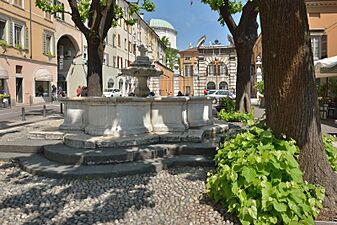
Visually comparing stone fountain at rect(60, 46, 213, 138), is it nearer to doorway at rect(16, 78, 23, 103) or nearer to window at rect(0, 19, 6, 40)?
window at rect(0, 19, 6, 40)

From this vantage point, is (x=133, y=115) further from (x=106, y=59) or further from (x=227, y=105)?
(x=106, y=59)

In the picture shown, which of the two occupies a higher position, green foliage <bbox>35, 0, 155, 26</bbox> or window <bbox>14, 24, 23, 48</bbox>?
window <bbox>14, 24, 23, 48</bbox>

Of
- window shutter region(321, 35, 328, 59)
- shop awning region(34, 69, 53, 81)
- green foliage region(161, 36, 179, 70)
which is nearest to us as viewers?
window shutter region(321, 35, 328, 59)

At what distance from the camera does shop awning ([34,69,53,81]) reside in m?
27.6

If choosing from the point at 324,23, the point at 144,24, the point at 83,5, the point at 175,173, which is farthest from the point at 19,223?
the point at 144,24

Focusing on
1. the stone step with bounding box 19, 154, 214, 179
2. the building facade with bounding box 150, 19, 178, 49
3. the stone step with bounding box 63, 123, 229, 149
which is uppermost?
the building facade with bounding box 150, 19, 178, 49

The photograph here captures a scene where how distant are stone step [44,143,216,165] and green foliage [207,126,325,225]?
213 cm

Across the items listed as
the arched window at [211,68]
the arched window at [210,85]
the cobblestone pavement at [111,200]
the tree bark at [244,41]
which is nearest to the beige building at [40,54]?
the arched window at [211,68]

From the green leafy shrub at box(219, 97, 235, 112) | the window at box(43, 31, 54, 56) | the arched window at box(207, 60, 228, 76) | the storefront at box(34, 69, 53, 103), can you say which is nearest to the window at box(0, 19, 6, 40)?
the storefront at box(34, 69, 53, 103)

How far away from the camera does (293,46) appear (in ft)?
11.7

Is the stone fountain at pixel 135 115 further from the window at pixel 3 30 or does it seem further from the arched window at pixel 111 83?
the arched window at pixel 111 83

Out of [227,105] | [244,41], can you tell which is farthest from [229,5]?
[227,105]

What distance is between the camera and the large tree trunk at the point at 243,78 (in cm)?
1092

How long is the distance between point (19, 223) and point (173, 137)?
371cm
